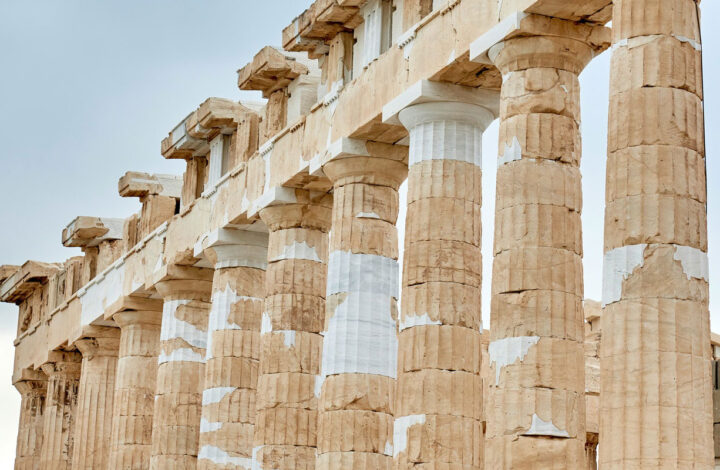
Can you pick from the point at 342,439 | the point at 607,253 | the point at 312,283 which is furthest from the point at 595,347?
the point at 607,253

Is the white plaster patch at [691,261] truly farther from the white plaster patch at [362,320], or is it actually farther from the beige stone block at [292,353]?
the beige stone block at [292,353]

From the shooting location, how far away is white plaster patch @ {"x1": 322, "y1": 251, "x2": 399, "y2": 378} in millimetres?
29219

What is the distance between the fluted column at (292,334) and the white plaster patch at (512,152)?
9.14m

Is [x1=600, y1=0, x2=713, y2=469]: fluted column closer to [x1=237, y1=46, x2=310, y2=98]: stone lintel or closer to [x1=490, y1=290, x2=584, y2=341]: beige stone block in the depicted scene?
[x1=490, y1=290, x2=584, y2=341]: beige stone block

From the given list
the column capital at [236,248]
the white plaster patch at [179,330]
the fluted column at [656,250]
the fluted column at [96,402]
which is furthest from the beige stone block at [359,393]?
the fluted column at [96,402]

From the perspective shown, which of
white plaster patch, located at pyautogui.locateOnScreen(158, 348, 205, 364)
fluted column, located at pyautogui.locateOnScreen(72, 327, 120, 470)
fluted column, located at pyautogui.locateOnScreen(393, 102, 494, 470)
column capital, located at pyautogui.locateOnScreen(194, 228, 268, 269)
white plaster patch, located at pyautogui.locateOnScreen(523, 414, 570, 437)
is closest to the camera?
white plaster patch, located at pyautogui.locateOnScreen(523, 414, 570, 437)

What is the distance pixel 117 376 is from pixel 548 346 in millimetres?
21937

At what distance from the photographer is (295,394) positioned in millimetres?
32250

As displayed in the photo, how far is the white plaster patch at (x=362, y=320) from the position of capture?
2922cm

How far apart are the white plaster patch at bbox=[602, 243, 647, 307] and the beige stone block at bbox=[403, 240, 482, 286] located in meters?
6.05

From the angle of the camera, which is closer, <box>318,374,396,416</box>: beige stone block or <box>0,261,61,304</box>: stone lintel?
<box>318,374,396,416</box>: beige stone block

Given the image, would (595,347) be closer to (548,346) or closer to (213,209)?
(213,209)

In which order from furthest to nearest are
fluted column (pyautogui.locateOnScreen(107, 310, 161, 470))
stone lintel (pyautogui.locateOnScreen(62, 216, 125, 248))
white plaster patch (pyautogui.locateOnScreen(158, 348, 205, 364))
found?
stone lintel (pyautogui.locateOnScreen(62, 216, 125, 248)) → fluted column (pyautogui.locateOnScreen(107, 310, 161, 470)) → white plaster patch (pyautogui.locateOnScreen(158, 348, 205, 364))

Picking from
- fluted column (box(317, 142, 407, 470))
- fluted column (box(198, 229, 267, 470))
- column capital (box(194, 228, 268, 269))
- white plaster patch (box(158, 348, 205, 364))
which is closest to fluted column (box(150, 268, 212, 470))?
white plaster patch (box(158, 348, 205, 364))
